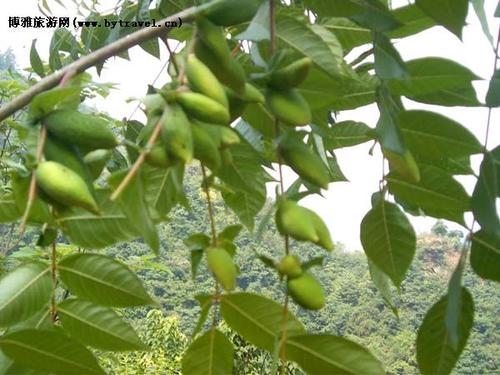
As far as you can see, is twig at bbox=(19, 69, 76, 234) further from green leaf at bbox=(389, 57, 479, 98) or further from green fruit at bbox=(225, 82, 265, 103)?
green leaf at bbox=(389, 57, 479, 98)

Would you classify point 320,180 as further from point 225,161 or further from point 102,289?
point 102,289

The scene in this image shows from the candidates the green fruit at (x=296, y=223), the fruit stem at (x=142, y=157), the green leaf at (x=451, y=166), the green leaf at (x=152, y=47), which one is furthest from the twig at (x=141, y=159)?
the green leaf at (x=152, y=47)

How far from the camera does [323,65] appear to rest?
497 millimetres

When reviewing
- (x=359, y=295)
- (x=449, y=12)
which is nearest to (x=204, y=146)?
(x=449, y=12)

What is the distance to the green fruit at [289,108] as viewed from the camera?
432 millimetres

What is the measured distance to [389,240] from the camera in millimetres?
651

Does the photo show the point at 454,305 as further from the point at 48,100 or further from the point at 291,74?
the point at 48,100

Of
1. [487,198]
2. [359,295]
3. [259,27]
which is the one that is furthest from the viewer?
[359,295]

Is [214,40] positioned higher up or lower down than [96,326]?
higher up

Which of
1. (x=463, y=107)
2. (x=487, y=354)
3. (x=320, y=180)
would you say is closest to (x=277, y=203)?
(x=320, y=180)

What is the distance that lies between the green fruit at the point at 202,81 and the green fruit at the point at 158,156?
1.7 inches

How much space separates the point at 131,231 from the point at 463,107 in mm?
355

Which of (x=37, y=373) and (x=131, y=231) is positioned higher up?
(x=131, y=231)

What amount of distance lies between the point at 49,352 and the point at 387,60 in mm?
365
